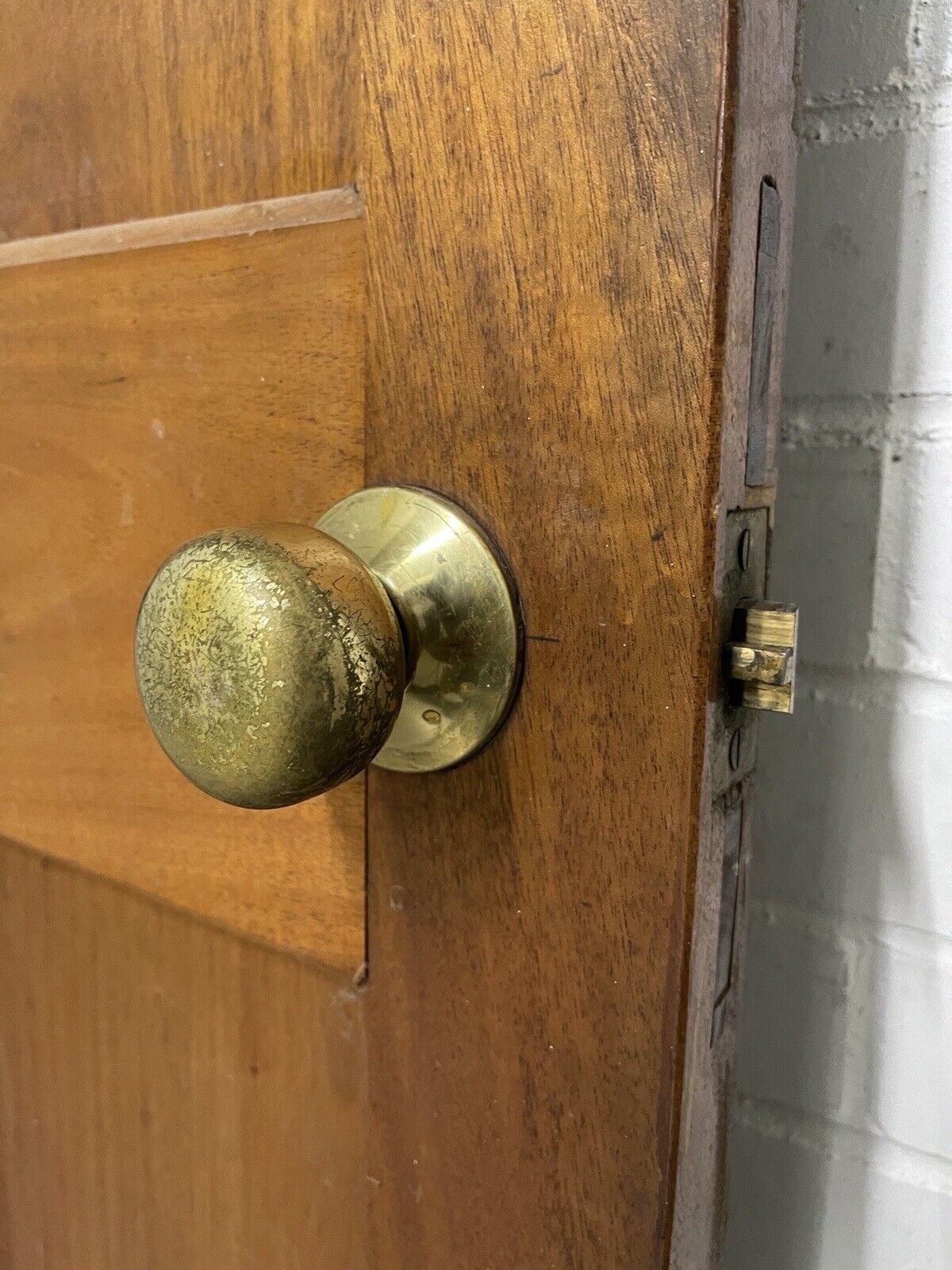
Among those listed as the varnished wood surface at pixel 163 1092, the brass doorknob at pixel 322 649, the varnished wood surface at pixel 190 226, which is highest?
the varnished wood surface at pixel 190 226

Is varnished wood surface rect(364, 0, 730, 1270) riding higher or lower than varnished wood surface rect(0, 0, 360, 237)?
lower

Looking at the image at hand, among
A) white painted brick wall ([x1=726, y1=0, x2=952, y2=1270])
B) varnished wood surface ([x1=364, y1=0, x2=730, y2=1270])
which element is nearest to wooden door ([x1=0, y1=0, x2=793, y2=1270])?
varnished wood surface ([x1=364, y1=0, x2=730, y2=1270])

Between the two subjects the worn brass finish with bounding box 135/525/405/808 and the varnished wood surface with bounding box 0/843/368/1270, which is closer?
the worn brass finish with bounding box 135/525/405/808

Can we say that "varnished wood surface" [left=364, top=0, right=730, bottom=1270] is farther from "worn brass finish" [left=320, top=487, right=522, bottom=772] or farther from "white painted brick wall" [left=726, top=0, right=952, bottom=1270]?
"white painted brick wall" [left=726, top=0, right=952, bottom=1270]

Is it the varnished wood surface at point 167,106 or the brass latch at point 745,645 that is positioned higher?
the varnished wood surface at point 167,106

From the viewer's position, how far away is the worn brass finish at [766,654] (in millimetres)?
262

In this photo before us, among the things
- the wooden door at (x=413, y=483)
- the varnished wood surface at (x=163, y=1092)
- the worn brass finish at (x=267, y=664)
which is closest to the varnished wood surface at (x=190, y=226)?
the wooden door at (x=413, y=483)

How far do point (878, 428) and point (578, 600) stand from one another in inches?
7.0

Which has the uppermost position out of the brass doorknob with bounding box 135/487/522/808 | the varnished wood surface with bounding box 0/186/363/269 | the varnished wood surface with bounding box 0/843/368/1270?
the varnished wood surface with bounding box 0/186/363/269

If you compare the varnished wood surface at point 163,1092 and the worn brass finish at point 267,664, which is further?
the varnished wood surface at point 163,1092

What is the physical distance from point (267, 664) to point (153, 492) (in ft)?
0.47

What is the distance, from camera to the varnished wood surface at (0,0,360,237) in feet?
1.00

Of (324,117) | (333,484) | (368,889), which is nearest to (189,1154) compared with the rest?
(368,889)

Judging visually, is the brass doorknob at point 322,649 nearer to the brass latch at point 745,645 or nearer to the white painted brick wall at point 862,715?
the brass latch at point 745,645
